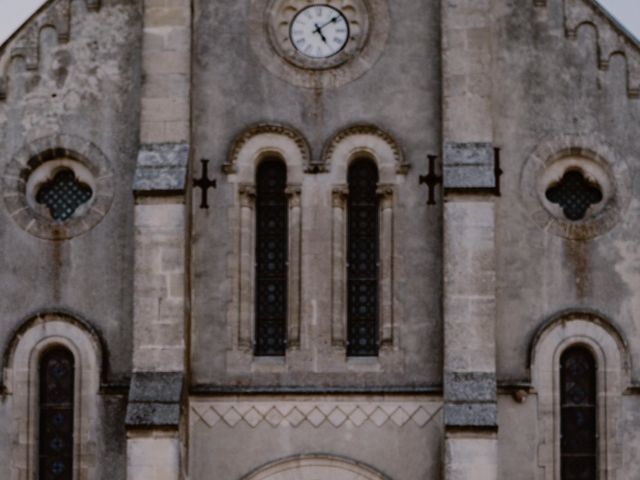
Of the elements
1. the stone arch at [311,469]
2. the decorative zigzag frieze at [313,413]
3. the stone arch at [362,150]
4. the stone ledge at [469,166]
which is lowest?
the stone arch at [311,469]

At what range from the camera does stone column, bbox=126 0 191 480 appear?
27906 millimetres

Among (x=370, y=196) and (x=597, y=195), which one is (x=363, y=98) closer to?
(x=370, y=196)

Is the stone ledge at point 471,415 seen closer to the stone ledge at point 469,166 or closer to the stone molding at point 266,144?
the stone ledge at point 469,166

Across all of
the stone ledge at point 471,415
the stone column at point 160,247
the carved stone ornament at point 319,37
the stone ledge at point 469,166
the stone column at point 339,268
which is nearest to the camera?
the stone ledge at point 471,415

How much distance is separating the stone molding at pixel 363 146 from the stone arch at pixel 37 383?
14.3 feet

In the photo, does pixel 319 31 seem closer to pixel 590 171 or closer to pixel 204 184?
pixel 204 184

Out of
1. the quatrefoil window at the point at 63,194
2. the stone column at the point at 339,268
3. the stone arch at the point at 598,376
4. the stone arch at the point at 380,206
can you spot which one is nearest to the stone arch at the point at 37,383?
the quatrefoil window at the point at 63,194

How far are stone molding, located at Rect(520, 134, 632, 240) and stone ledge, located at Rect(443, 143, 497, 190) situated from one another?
2.68 ft

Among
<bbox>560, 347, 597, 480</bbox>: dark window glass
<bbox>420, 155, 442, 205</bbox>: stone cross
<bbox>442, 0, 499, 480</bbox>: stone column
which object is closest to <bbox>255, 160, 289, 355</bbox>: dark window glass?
<bbox>420, 155, 442, 205</bbox>: stone cross

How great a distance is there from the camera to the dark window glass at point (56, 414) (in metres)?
29.4

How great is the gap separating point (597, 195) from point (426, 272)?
9.40ft

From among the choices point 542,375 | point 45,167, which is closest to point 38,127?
point 45,167

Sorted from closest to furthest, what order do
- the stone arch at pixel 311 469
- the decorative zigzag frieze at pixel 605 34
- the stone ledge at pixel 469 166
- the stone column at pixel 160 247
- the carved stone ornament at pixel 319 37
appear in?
the stone column at pixel 160 247 → the stone ledge at pixel 469 166 → the stone arch at pixel 311 469 → the decorative zigzag frieze at pixel 605 34 → the carved stone ornament at pixel 319 37

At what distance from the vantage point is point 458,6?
2941 cm
